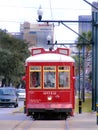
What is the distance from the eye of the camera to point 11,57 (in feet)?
286

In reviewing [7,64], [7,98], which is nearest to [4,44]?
[7,64]

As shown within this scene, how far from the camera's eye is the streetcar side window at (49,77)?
2670cm

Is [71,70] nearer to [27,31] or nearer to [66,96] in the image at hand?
[66,96]

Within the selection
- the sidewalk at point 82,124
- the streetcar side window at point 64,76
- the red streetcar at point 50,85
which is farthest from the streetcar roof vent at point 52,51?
the sidewalk at point 82,124

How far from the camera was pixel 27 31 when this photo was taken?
147000mm

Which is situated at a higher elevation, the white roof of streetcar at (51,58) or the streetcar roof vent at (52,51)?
the streetcar roof vent at (52,51)

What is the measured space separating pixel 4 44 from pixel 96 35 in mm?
53707

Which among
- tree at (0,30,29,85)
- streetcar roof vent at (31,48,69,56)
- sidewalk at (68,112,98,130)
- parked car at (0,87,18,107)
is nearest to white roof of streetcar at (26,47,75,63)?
streetcar roof vent at (31,48,69,56)

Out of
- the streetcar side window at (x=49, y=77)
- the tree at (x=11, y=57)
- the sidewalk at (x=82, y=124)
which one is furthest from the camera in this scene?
the tree at (x=11, y=57)

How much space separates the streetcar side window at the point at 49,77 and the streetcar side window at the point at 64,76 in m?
0.30

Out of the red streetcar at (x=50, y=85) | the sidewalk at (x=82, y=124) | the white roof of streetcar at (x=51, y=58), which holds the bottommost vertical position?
the sidewalk at (x=82, y=124)

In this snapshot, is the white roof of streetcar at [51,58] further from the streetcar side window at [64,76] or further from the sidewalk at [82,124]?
the sidewalk at [82,124]

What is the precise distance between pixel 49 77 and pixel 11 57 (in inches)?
2389

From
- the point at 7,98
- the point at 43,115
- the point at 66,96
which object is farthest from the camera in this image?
the point at 7,98
